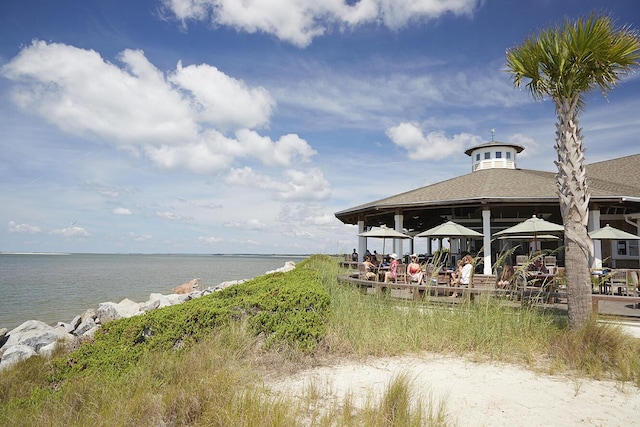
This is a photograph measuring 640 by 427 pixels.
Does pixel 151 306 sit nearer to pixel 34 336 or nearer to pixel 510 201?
pixel 34 336

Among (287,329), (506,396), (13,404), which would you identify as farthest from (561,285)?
(13,404)

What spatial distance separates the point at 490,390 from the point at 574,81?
581cm

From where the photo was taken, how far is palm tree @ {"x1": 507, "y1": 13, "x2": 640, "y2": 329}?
6.82 m

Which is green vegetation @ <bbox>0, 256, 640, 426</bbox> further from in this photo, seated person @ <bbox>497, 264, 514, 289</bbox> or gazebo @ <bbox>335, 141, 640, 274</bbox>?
gazebo @ <bbox>335, 141, 640, 274</bbox>

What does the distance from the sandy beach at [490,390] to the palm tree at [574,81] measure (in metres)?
1.90

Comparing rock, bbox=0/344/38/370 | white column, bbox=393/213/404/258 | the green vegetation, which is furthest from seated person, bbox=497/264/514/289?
rock, bbox=0/344/38/370

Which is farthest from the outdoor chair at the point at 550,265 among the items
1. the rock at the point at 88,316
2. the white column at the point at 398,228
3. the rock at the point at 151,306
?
the rock at the point at 88,316

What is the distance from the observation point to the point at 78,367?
592 centimetres

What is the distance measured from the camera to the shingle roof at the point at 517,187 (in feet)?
46.3

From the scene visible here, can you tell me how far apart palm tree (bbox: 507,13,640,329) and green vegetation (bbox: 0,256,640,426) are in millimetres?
1019

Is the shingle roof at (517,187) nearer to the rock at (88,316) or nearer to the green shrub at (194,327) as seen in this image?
the green shrub at (194,327)

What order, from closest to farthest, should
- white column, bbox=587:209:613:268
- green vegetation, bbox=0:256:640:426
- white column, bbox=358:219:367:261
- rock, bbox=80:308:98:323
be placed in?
green vegetation, bbox=0:256:640:426 → white column, bbox=587:209:613:268 → rock, bbox=80:308:98:323 → white column, bbox=358:219:367:261

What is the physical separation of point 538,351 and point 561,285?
23.1ft

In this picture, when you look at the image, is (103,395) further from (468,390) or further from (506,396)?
(506,396)
